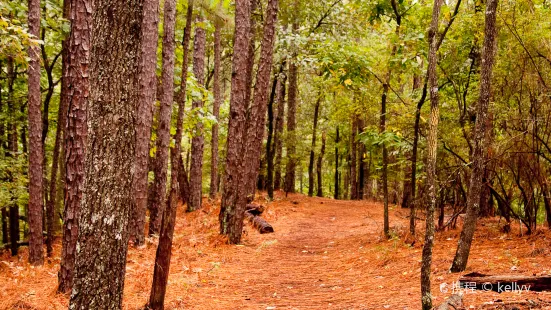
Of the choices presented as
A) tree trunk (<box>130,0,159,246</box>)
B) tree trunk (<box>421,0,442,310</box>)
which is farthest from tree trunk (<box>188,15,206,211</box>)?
tree trunk (<box>421,0,442,310</box>)

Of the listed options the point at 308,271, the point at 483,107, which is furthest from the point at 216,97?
the point at 483,107

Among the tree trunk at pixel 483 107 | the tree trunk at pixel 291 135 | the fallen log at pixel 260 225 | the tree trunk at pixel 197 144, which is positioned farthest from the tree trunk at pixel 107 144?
the tree trunk at pixel 291 135

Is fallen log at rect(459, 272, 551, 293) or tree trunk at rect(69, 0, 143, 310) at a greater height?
→ tree trunk at rect(69, 0, 143, 310)

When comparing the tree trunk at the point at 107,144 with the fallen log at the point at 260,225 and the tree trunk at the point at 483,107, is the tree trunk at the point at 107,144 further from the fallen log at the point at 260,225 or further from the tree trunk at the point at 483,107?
the fallen log at the point at 260,225

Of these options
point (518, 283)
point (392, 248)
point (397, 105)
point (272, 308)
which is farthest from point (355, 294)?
point (397, 105)

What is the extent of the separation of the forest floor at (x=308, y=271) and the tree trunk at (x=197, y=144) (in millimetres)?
4561

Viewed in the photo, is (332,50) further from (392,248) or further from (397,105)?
(392,248)

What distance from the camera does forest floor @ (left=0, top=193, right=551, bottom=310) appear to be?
5.93 metres

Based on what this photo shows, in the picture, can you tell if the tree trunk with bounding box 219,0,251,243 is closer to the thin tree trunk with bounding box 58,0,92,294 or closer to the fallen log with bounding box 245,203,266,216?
the fallen log with bounding box 245,203,266,216

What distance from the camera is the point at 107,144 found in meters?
3.91

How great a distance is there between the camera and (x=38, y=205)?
31.0 ft

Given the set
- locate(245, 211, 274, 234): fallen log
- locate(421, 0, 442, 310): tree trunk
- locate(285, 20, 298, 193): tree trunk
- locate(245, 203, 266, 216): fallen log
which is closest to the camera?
locate(421, 0, 442, 310): tree trunk

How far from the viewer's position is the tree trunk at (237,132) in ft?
34.5

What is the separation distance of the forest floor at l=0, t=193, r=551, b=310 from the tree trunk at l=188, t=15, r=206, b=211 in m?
4.56
